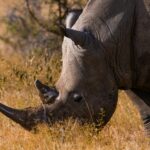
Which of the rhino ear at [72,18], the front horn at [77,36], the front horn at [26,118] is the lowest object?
the front horn at [26,118]

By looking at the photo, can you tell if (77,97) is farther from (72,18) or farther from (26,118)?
(72,18)

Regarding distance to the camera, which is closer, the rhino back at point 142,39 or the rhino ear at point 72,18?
the rhino back at point 142,39

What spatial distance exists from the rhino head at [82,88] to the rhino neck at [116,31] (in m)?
0.10

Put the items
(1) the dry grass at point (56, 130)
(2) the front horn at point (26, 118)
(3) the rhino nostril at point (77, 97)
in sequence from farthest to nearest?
(3) the rhino nostril at point (77, 97) → (2) the front horn at point (26, 118) → (1) the dry grass at point (56, 130)

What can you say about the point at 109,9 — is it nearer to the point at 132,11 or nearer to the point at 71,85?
the point at 132,11

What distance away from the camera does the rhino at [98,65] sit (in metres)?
8.98

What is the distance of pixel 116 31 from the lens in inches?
361

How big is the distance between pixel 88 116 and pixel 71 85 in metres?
0.37

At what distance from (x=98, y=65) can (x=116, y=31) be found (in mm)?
425

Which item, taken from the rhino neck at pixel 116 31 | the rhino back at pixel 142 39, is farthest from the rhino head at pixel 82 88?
the rhino back at pixel 142 39

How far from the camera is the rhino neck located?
916 cm

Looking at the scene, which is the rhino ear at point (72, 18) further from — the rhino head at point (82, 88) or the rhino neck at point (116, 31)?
the rhino head at point (82, 88)

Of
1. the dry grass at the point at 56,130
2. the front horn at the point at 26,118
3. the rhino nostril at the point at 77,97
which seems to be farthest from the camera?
the rhino nostril at the point at 77,97

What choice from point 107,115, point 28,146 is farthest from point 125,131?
point 28,146
